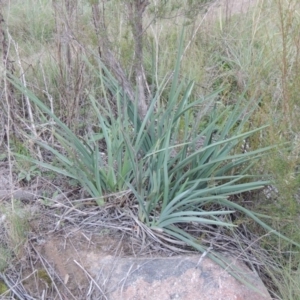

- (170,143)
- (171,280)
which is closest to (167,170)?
(170,143)

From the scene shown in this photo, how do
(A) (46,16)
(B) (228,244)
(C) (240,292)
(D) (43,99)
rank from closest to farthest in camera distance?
(C) (240,292)
(B) (228,244)
(D) (43,99)
(A) (46,16)

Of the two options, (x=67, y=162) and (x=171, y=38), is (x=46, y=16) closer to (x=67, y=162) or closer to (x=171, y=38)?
(x=171, y=38)

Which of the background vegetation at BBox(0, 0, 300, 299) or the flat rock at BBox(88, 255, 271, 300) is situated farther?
the background vegetation at BBox(0, 0, 300, 299)

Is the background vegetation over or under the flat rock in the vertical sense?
over

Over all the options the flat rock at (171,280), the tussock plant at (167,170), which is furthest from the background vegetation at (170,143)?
the flat rock at (171,280)

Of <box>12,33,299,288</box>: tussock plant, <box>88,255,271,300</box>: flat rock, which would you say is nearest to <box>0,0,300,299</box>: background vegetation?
<box>12,33,299,288</box>: tussock plant

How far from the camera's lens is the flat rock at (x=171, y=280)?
2.40m

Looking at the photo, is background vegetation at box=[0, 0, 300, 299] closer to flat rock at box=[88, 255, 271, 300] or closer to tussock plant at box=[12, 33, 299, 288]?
tussock plant at box=[12, 33, 299, 288]

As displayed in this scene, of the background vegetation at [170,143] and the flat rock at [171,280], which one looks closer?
the flat rock at [171,280]

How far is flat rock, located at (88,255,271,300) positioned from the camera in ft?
7.87

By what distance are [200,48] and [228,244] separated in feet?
7.63

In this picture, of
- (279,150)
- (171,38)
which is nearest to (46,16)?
(171,38)

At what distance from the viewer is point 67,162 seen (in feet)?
9.24

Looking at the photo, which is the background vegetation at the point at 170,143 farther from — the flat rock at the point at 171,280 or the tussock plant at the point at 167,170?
the flat rock at the point at 171,280
